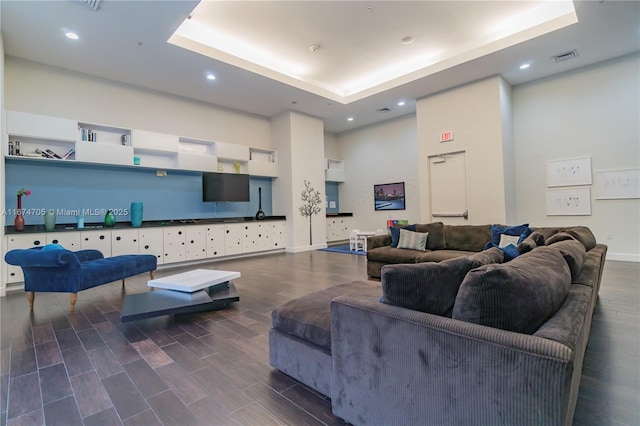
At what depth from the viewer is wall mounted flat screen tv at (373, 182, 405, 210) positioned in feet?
28.1

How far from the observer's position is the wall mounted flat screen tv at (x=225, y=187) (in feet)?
20.9

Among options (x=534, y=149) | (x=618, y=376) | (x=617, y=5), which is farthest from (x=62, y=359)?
(x=534, y=149)

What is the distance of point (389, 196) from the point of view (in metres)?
8.80

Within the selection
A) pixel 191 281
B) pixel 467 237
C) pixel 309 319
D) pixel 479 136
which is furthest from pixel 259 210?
→ pixel 309 319

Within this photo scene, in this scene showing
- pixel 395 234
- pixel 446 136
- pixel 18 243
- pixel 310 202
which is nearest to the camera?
pixel 18 243

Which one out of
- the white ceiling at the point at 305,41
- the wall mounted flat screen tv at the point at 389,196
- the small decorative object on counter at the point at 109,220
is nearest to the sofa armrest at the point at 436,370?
the white ceiling at the point at 305,41

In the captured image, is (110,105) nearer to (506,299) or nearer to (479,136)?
(506,299)

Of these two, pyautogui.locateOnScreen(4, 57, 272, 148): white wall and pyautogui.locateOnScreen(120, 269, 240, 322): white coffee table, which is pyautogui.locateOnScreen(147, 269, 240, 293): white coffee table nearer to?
pyautogui.locateOnScreen(120, 269, 240, 322): white coffee table

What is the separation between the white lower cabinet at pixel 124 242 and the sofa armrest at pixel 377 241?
4.04 metres

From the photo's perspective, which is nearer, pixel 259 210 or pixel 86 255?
pixel 86 255

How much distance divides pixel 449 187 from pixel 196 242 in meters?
5.47

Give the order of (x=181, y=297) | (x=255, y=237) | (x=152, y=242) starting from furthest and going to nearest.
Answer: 1. (x=255, y=237)
2. (x=152, y=242)
3. (x=181, y=297)

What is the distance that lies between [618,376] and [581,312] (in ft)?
3.85

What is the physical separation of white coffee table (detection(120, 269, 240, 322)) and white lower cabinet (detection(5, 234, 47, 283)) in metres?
2.47
